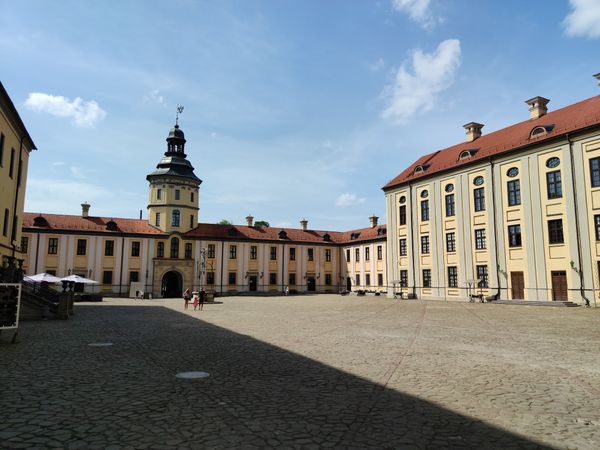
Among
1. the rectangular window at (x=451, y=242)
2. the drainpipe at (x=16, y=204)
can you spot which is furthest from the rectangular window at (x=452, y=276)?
the drainpipe at (x=16, y=204)

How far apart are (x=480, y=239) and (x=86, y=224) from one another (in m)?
42.0

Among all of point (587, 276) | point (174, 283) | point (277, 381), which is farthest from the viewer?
point (174, 283)

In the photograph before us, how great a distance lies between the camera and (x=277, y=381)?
26.0ft

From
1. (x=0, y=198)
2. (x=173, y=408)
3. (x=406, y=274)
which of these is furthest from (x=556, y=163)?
(x=0, y=198)

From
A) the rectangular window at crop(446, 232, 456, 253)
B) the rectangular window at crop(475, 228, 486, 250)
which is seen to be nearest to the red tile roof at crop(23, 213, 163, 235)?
the rectangular window at crop(446, 232, 456, 253)

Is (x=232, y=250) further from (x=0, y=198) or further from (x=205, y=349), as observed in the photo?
(x=205, y=349)

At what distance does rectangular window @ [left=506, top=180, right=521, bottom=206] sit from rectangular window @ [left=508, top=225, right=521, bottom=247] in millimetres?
1873

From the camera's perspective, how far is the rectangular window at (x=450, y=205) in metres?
39.1

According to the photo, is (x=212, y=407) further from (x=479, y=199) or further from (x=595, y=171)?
(x=479, y=199)

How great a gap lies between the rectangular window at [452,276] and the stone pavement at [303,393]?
25.2 meters

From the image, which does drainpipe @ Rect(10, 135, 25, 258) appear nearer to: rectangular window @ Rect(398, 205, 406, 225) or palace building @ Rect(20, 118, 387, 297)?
palace building @ Rect(20, 118, 387, 297)

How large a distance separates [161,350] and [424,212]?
3469cm

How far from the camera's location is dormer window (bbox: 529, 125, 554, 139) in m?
32.2

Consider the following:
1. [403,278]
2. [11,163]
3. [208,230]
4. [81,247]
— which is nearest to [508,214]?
[403,278]
